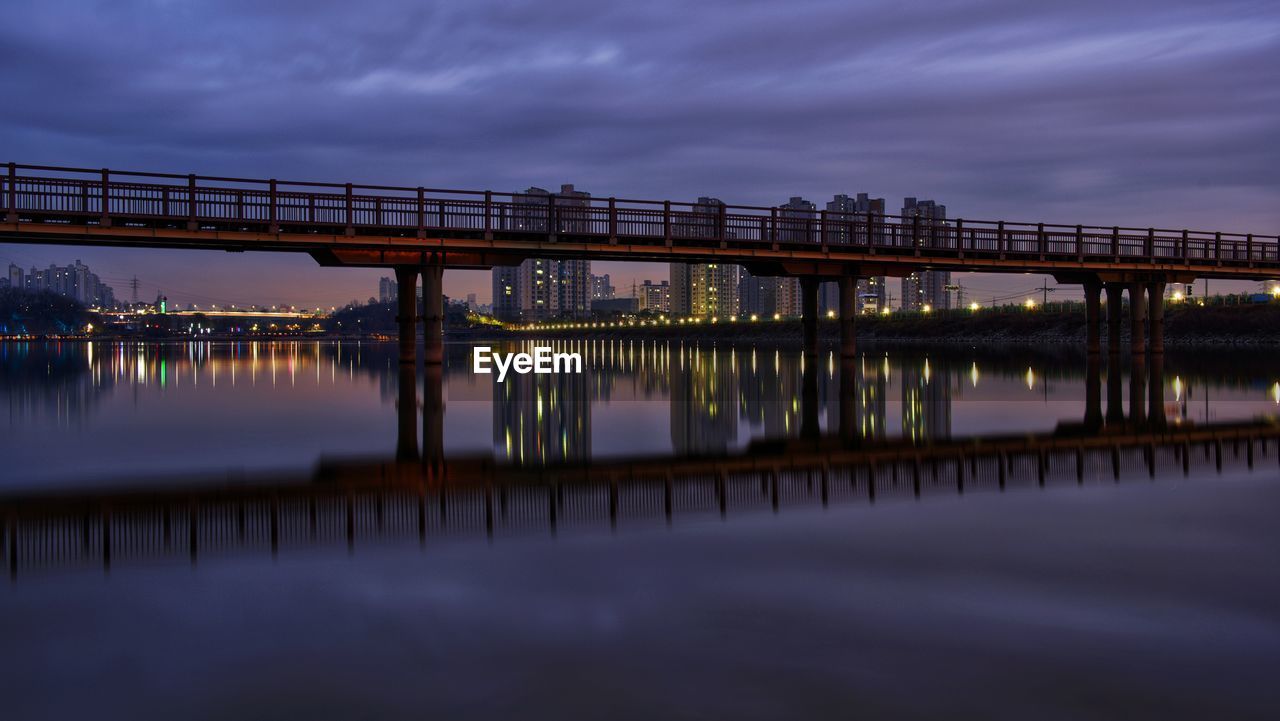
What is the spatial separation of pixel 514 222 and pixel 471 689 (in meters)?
37.9

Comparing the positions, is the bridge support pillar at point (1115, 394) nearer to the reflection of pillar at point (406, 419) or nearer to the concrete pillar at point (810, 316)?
the concrete pillar at point (810, 316)

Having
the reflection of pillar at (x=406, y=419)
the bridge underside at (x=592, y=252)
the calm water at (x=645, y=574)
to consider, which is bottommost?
the calm water at (x=645, y=574)

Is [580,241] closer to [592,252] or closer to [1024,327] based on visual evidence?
[592,252]

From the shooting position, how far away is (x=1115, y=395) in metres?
32.3

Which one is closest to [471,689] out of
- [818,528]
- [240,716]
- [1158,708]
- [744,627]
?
[240,716]

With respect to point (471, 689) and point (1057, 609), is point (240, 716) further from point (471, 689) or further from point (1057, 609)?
point (1057, 609)

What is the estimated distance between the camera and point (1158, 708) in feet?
19.9

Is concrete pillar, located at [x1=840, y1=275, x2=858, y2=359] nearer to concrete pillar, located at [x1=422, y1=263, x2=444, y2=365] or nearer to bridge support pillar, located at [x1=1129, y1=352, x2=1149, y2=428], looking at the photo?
bridge support pillar, located at [x1=1129, y1=352, x2=1149, y2=428]

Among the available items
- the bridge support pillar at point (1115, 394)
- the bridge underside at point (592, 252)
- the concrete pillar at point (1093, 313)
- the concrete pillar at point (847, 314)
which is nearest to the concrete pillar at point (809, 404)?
the concrete pillar at point (847, 314)

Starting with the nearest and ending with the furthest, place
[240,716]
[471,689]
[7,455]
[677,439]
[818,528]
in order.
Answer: [240,716], [471,689], [818,528], [7,455], [677,439]

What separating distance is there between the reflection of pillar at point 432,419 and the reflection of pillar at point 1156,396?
55.1 feet

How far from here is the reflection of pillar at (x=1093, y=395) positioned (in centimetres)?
2402

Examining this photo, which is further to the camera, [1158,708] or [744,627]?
[744,627]

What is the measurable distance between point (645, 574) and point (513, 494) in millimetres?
4944
